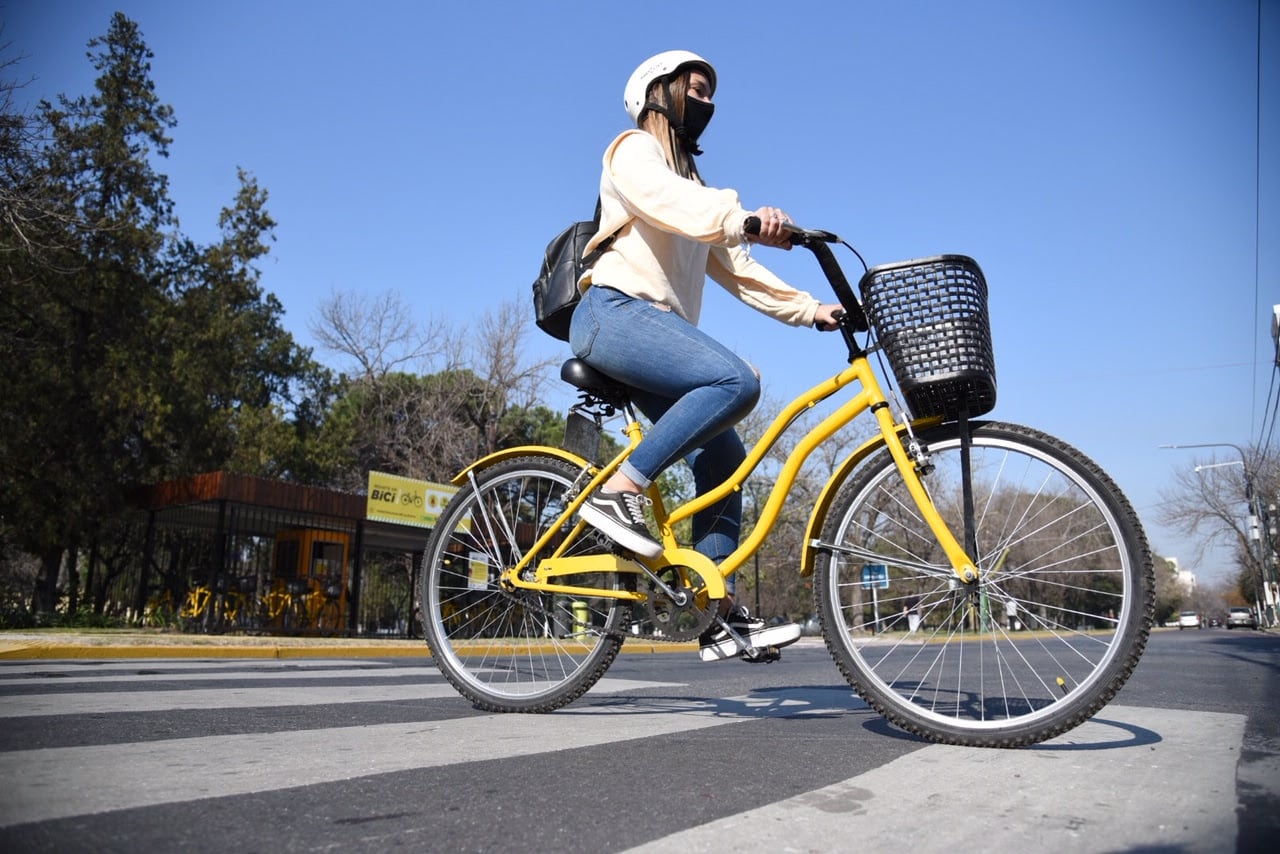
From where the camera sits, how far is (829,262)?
8.69 feet

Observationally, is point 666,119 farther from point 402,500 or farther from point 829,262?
point 402,500

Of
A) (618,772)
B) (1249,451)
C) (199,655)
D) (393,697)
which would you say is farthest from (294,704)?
(1249,451)

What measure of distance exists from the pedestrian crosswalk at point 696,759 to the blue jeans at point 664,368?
866 millimetres

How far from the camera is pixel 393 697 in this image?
137 inches

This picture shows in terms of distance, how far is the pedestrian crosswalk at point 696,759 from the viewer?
4.33 ft

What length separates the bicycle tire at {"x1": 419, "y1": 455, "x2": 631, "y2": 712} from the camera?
3.14 metres

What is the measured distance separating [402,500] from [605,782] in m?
18.3

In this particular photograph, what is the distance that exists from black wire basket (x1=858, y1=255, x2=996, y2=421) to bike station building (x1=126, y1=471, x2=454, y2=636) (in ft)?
51.7

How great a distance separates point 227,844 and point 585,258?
90.5 inches

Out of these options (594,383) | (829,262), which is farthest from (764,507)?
(829,262)

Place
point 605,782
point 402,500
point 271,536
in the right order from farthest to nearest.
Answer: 1. point 271,536
2. point 402,500
3. point 605,782

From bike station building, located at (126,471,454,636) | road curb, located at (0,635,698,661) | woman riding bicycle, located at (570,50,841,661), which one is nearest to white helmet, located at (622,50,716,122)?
woman riding bicycle, located at (570,50,841,661)

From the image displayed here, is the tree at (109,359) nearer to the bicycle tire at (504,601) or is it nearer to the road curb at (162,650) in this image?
the road curb at (162,650)

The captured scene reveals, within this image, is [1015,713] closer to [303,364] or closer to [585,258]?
[585,258]
